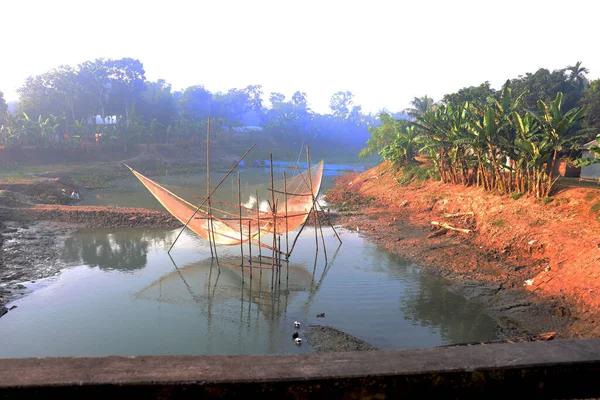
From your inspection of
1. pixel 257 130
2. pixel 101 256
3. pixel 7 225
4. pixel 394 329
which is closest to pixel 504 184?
pixel 394 329

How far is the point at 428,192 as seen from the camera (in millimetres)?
15648

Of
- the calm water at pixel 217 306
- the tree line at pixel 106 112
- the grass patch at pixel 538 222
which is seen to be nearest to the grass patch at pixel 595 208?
the grass patch at pixel 538 222

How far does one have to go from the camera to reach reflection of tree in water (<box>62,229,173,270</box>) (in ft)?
32.8

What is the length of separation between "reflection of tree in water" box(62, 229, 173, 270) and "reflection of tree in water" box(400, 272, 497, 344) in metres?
6.50

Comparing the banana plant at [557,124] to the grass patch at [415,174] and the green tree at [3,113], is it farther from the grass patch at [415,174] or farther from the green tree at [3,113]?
the green tree at [3,113]

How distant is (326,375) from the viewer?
1.03 meters

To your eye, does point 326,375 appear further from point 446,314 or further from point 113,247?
point 113,247

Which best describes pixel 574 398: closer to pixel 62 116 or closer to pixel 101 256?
pixel 101 256

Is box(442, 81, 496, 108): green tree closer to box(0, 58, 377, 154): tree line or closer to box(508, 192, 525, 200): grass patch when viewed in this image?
box(508, 192, 525, 200): grass patch

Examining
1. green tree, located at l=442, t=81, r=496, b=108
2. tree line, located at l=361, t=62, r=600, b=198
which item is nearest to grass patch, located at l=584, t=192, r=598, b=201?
tree line, located at l=361, t=62, r=600, b=198

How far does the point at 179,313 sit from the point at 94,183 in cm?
1925

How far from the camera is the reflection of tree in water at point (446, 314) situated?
6.53 metres

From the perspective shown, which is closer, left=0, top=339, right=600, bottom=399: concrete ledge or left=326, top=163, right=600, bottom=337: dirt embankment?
left=0, top=339, right=600, bottom=399: concrete ledge

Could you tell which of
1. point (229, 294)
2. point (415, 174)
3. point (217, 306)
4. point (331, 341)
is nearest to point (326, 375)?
point (331, 341)
